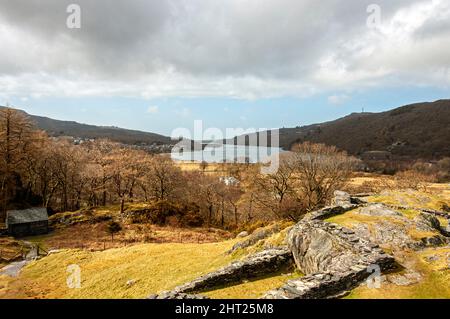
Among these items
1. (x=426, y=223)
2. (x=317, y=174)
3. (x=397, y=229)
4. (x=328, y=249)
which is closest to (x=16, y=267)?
(x=328, y=249)

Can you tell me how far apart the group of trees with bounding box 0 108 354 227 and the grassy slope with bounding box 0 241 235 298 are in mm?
22135

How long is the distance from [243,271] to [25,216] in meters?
49.9

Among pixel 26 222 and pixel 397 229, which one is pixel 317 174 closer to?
pixel 397 229

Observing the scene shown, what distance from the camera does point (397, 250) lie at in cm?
1766

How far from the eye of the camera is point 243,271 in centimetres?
1847

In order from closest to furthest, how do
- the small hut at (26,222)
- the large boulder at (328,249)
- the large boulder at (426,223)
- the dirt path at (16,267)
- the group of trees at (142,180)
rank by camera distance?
the large boulder at (328,249)
the large boulder at (426,223)
the dirt path at (16,267)
the small hut at (26,222)
the group of trees at (142,180)

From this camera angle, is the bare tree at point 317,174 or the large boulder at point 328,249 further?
the bare tree at point 317,174

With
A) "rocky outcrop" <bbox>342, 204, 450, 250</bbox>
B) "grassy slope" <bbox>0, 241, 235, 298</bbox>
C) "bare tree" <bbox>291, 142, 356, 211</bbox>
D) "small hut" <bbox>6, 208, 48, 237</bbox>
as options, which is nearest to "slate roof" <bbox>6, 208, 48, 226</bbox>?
"small hut" <bbox>6, 208, 48, 237</bbox>

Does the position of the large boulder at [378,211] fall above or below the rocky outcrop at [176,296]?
above

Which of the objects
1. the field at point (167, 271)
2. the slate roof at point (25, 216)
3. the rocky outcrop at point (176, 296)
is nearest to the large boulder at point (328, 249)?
the field at point (167, 271)

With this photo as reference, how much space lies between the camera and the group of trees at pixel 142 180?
54.0 metres

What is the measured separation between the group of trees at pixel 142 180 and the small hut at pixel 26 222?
303 inches

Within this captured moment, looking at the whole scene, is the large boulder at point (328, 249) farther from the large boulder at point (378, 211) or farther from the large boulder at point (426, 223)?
the large boulder at point (426, 223)
